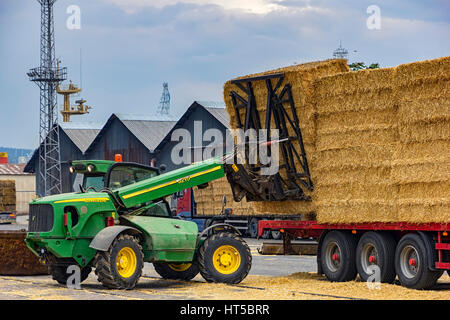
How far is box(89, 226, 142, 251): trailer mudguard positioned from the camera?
16.7 metres

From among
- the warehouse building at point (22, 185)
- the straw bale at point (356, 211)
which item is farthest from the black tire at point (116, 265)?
the warehouse building at point (22, 185)

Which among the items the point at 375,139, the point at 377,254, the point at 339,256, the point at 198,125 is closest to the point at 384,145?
the point at 375,139

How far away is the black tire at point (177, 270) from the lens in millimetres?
19141

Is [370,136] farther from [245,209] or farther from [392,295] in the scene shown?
[245,209]

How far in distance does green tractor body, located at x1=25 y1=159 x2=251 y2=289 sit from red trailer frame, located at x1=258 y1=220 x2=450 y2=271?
5.47 feet

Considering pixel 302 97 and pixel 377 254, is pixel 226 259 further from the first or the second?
pixel 302 97

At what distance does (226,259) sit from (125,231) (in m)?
2.30

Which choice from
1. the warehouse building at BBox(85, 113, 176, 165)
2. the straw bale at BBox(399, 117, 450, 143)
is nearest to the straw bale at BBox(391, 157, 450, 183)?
the straw bale at BBox(399, 117, 450, 143)

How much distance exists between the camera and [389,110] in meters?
16.9

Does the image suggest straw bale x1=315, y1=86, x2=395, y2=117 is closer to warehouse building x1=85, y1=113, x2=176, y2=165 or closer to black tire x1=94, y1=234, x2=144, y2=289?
black tire x1=94, y1=234, x2=144, y2=289

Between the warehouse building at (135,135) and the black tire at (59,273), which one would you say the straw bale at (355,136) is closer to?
the black tire at (59,273)

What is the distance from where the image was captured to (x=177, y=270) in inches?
761

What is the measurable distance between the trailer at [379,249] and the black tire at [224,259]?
1.76 metres

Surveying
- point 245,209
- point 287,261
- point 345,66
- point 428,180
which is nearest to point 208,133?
point 245,209
